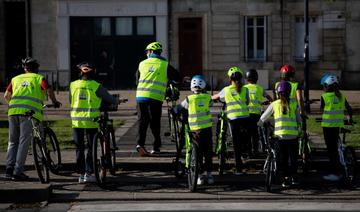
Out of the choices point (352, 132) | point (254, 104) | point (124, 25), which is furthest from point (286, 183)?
point (124, 25)

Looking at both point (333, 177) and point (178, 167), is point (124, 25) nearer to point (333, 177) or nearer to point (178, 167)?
point (178, 167)

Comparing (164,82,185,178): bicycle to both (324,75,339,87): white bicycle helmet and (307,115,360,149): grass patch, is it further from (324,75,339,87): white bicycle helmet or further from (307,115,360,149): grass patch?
(307,115,360,149): grass patch

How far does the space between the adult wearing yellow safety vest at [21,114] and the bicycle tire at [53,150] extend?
596 millimetres

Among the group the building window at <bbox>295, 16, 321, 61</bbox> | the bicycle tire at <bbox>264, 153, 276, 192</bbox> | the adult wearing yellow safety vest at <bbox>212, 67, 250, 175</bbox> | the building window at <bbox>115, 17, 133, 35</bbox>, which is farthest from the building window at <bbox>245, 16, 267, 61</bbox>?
the bicycle tire at <bbox>264, 153, 276, 192</bbox>

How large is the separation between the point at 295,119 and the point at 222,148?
1272 millimetres

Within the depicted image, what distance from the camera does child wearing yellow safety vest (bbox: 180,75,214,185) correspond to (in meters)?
11.9

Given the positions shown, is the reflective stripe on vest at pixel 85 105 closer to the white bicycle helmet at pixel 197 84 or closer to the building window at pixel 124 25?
the white bicycle helmet at pixel 197 84

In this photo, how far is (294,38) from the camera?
31.1m

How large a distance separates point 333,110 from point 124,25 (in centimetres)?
1973

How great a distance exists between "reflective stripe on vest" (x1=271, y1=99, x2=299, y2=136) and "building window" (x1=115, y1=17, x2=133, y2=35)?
19.9 m

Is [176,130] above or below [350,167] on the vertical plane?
above

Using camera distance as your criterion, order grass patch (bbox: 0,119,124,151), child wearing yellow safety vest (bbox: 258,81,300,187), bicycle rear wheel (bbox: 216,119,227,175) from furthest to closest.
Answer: grass patch (bbox: 0,119,124,151) < bicycle rear wheel (bbox: 216,119,227,175) < child wearing yellow safety vest (bbox: 258,81,300,187)

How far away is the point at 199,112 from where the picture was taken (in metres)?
11.9

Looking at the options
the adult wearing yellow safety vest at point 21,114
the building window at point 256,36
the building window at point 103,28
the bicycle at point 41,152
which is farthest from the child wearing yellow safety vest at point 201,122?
the building window at point 103,28
